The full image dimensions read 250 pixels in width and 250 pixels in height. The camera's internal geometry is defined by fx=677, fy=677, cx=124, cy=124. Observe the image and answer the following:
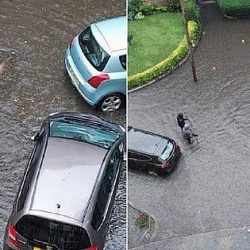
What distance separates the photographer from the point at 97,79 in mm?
→ 12844

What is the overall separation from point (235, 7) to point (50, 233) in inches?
361

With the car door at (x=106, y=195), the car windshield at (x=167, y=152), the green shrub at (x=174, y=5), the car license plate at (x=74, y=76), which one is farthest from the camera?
the green shrub at (x=174, y=5)

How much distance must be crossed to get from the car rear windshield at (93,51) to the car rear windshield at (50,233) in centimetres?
397

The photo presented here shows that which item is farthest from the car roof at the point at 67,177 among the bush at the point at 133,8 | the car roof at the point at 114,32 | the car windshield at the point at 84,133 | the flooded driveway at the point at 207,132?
the bush at the point at 133,8

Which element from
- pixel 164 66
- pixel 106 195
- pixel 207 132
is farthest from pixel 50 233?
pixel 164 66

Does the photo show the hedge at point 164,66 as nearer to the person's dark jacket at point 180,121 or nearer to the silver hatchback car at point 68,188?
the person's dark jacket at point 180,121

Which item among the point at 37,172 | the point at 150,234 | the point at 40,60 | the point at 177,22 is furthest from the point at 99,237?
the point at 177,22

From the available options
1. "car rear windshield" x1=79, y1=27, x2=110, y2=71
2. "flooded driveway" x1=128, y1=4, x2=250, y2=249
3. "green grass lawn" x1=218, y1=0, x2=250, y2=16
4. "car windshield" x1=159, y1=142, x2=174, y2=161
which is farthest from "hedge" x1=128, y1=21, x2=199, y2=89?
"car windshield" x1=159, y1=142, x2=174, y2=161

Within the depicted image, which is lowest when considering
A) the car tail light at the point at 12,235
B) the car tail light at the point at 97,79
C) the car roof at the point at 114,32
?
the car tail light at the point at 12,235

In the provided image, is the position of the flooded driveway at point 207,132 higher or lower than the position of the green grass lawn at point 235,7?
lower

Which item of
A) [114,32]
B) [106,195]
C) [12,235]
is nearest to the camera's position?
[12,235]

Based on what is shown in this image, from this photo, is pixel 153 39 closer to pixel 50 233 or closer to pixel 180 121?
pixel 180 121

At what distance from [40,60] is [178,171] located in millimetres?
3797

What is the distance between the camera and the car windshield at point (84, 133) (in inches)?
437
